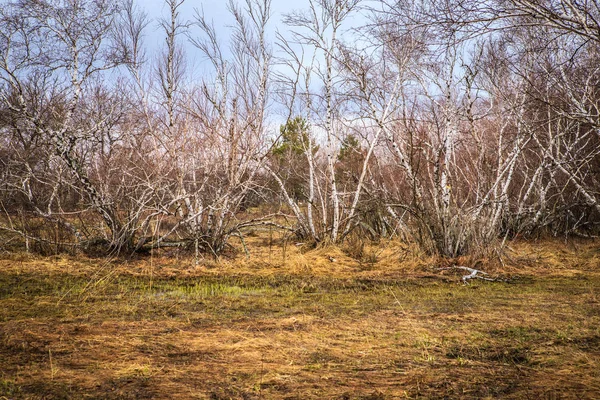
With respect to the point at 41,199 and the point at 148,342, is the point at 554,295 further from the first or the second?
the point at 41,199

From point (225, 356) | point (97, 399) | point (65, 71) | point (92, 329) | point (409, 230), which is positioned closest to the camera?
point (97, 399)

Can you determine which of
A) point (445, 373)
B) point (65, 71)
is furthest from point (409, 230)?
point (65, 71)

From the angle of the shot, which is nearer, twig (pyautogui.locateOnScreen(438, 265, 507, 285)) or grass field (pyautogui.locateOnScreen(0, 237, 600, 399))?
grass field (pyautogui.locateOnScreen(0, 237, 600, 399))

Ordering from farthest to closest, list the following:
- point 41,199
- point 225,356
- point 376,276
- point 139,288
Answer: point 41,199 < point 376,276 < point 139,288 < point 225,356

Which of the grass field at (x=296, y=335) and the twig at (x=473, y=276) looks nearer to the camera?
the grass field at (x=296, y=335)

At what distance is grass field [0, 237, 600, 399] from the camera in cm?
265

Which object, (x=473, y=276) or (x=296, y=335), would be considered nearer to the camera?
(x=296, y=335)

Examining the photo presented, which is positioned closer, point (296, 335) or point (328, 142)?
point (296, 335)

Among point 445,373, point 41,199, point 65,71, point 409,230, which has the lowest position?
point 445,373

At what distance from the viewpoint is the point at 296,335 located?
3.68 meters

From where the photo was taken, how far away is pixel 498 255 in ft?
24.8

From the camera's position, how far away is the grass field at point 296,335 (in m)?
2.65

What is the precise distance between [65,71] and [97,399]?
12.1m

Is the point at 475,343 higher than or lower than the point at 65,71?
lower
